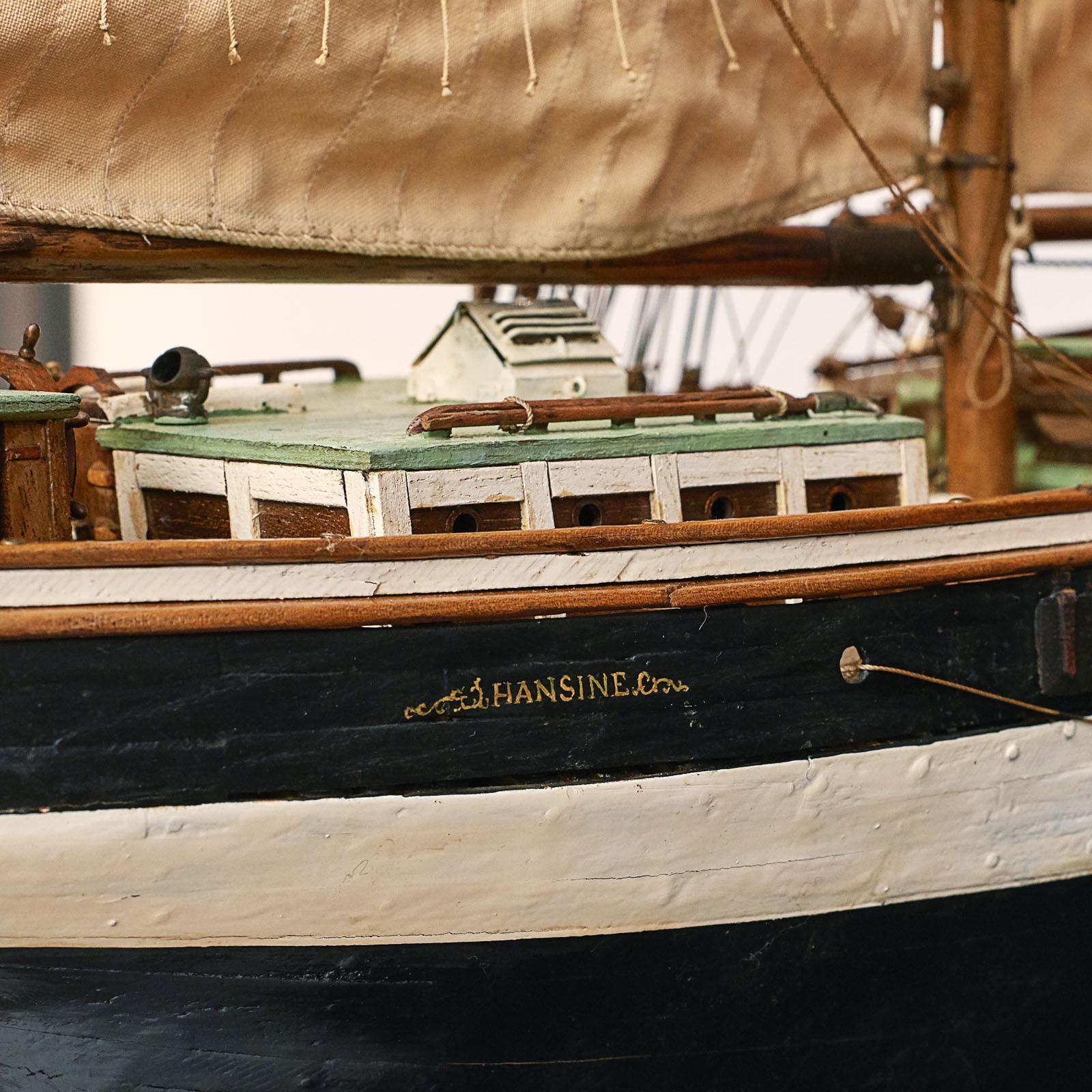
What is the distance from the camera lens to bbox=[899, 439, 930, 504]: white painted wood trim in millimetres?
3756

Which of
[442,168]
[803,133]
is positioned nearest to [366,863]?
[442,168]

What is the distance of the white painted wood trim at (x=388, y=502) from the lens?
3.05 meters

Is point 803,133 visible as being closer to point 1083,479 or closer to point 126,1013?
point 1083,479

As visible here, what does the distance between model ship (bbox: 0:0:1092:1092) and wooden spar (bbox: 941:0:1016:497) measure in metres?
0.87

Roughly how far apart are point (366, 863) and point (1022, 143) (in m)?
3.64

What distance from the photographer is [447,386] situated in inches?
162

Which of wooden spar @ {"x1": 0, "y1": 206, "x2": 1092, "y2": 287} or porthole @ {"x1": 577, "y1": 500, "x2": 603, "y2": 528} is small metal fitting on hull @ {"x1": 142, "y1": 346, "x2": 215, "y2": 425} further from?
porthole @ {"x1": 577, "y1": 500, "x2": 603, "y2": 528}

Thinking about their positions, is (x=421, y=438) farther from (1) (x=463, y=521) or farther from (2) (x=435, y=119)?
(2) (x=435, y=119)

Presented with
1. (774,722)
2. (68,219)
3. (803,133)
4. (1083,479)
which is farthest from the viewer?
(1083,479)

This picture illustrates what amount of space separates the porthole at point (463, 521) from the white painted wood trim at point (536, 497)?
→ 0.36ft

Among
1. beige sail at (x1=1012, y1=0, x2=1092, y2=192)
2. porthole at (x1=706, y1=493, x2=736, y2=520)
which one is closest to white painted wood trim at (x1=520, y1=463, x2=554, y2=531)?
porthole at (x1=706, y1=493, x2=736, y2=520)

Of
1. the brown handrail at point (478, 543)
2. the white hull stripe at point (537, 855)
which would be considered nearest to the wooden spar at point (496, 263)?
the brown handrail at point (478, 543)

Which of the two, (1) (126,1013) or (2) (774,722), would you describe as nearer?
(1) (126,1013)

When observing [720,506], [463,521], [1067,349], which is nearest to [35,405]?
[463,521]
